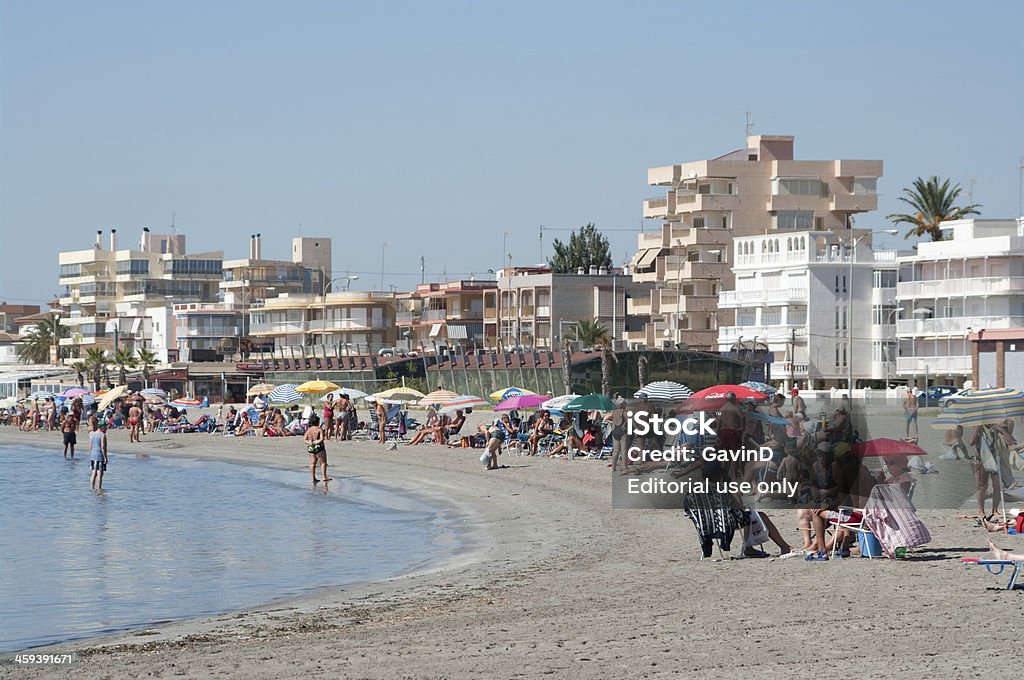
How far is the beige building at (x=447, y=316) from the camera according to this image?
9119 centimetres

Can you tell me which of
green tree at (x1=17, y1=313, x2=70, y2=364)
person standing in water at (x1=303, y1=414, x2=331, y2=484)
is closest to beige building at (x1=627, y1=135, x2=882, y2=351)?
person standing in water at (x1=303, y1=414, x2=331, y2=484)

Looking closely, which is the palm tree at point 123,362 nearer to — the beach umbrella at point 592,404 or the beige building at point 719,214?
the beige building at point 719,214

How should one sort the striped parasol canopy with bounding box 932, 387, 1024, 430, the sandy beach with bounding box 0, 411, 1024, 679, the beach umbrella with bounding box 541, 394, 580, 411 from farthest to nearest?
the beach umbrella with bounding box 541, 394, 580, 411
the striped parasol canopy with bounding box 932, 387, 1024, 430
the sandy beach with bounding box 0, 411, 1024, 679

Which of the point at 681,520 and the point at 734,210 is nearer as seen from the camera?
the point at 681,520

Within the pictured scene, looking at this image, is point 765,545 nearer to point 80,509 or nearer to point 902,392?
point 80,509

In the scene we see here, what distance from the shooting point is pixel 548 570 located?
1688cm

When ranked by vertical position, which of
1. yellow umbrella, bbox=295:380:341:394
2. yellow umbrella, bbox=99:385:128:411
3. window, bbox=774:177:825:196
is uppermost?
window, bbox=774:177:825:196

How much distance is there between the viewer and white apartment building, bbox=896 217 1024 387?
61.7 meters

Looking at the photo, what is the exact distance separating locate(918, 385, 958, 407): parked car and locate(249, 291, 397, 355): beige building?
4358 cm

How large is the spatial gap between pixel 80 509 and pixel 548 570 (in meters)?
15.7

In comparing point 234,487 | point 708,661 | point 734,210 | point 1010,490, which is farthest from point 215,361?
point 708,661

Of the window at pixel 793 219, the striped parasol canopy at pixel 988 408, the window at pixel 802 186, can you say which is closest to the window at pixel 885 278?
the window at pixel 793 219

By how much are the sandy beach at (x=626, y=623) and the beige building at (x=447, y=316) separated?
2822 inches

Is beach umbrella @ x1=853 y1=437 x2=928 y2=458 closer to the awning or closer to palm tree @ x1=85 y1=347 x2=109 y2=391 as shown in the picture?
the awning
